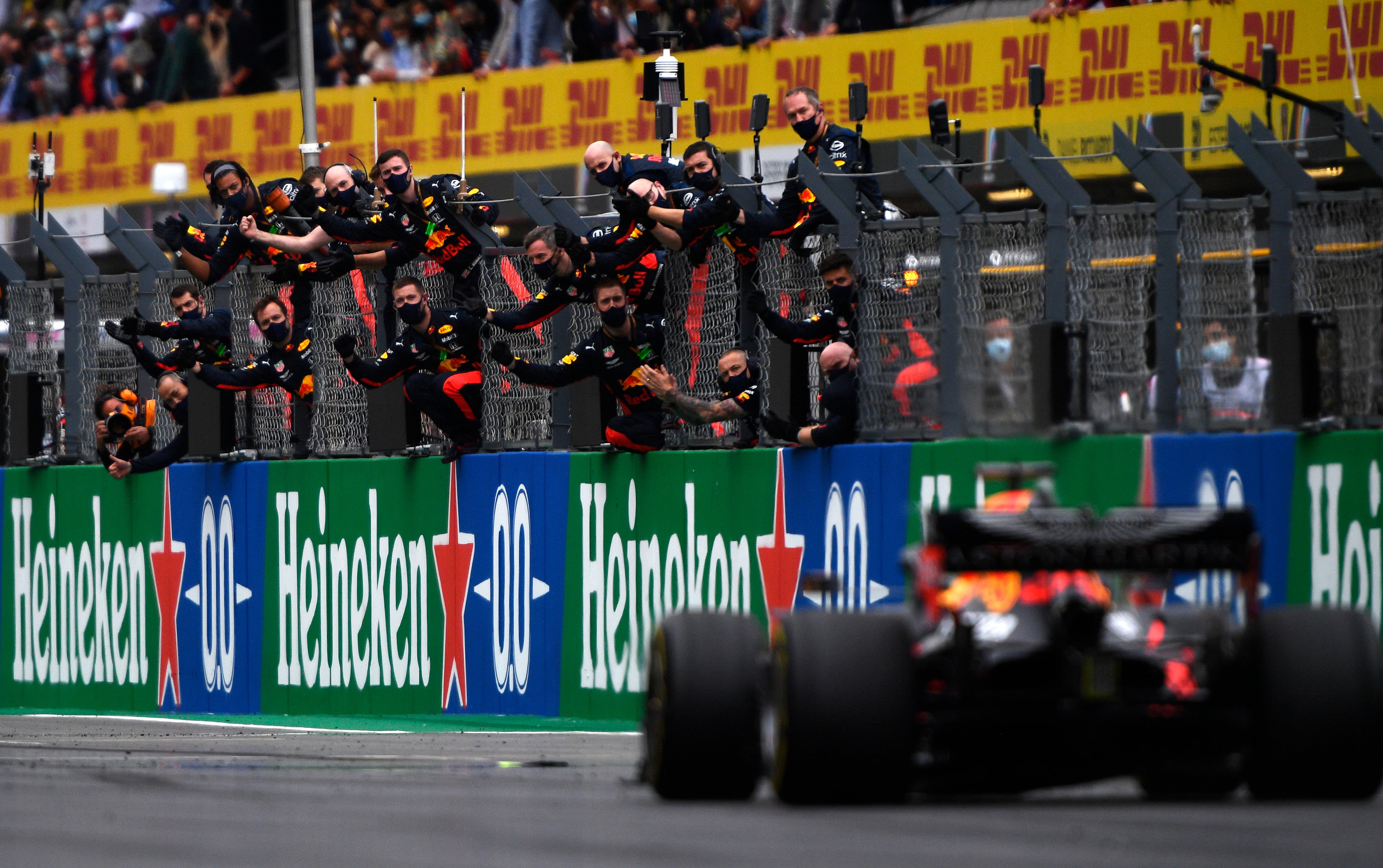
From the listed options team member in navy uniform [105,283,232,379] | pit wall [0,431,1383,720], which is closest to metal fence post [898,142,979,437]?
pit wall [0,431,1383,720]

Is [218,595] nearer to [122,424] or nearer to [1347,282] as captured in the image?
[122,424]

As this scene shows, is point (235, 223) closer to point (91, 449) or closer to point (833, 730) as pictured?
point (91, 449)

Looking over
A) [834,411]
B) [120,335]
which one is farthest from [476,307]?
[120,335]

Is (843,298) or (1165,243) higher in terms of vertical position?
(1165,243)

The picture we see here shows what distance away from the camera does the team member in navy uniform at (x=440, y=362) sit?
13773 millimetres

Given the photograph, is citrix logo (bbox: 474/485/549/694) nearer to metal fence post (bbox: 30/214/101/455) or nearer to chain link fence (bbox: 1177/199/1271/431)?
metal fence post (bbox: 30/214/101/455)

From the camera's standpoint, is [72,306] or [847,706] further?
[72,306]

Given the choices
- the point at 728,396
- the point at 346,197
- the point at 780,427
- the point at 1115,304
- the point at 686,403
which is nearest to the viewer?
the point at 1115,304

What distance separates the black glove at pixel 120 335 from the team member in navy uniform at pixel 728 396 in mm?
3954

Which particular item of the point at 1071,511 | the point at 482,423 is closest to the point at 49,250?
the point at 482,423

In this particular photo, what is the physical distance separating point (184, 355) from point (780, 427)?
15.8 feet

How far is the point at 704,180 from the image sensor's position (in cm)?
1258

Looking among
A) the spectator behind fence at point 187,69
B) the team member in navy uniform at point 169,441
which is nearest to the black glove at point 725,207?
the team member in navy uniform at point 169,441

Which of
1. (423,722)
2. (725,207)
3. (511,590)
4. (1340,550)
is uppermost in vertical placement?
(725,207)
